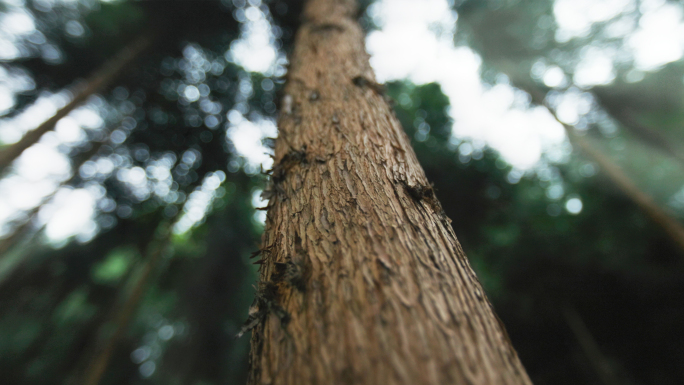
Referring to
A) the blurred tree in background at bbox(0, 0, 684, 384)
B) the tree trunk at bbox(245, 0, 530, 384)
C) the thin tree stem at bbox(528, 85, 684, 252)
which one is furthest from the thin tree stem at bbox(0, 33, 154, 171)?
the thin tree stem at bbox(528, 85, 684, 252)

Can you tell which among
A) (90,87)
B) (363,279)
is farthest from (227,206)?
(363,279)

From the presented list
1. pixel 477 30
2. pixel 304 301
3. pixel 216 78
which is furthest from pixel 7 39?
pixel 477 30

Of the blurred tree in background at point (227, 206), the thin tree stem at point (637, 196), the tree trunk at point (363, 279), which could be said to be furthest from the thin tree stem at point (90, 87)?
the thin tree stem at point (637, 196)

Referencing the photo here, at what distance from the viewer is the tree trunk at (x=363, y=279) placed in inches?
23.9

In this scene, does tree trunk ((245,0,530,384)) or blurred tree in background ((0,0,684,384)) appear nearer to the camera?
tree trunk ((245,0,530,384))

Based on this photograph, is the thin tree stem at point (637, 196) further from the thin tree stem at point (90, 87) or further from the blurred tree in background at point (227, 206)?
the thin tree stem at point (90, 87)

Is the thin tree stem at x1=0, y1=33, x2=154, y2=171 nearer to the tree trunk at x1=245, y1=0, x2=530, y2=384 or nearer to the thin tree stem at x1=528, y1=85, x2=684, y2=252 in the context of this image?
the tree trunk at x1=245, y1=0, x2=530, y2=384

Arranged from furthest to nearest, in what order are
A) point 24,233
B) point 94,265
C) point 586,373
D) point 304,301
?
point 586,373
point 94,265
point 24,233
point 304,301

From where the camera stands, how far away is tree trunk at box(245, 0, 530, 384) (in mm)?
607

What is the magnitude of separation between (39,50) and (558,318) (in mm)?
14339

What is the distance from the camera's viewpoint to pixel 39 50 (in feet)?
15.4

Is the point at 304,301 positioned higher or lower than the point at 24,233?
lower

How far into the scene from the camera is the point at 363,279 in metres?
0.74

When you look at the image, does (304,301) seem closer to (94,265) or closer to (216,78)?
(216,78)
